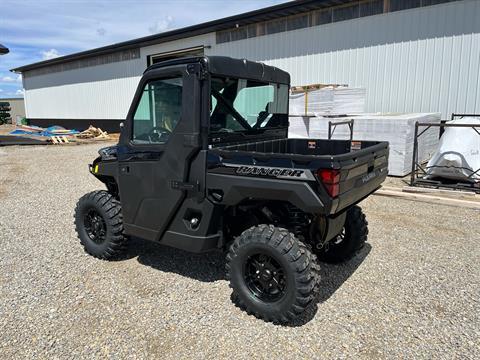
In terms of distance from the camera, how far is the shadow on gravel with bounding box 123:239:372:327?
3.90 m

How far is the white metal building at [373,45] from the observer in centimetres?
975

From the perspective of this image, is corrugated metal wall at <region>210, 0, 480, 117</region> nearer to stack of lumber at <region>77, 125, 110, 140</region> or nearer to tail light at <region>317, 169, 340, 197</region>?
tail light at <region>317, 169, 340, 197</region>

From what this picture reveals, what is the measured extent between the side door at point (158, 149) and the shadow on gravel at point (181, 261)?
1.82 feet

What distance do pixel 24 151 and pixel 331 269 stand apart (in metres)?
14.9

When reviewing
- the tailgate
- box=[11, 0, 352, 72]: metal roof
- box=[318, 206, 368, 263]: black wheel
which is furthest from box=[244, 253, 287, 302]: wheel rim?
box=[11, 0, 352, 72]: metal roof

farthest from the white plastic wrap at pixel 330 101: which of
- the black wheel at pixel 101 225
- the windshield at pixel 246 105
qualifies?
the black wheel at pixel 101 225

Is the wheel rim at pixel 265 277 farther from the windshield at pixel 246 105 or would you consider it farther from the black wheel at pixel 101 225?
the black wheel at pixel 101 225

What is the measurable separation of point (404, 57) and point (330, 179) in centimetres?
926

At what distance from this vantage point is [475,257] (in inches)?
175

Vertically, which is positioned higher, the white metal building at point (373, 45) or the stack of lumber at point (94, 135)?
the white metal building at point (373, 45)

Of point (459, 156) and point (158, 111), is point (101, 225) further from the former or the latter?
point (459, 156)

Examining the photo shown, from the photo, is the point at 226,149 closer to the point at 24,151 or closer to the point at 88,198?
the point at 88,198

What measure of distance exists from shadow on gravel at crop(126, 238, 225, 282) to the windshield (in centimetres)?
152

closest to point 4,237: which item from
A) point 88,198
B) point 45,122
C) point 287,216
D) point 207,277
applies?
point 88,198
